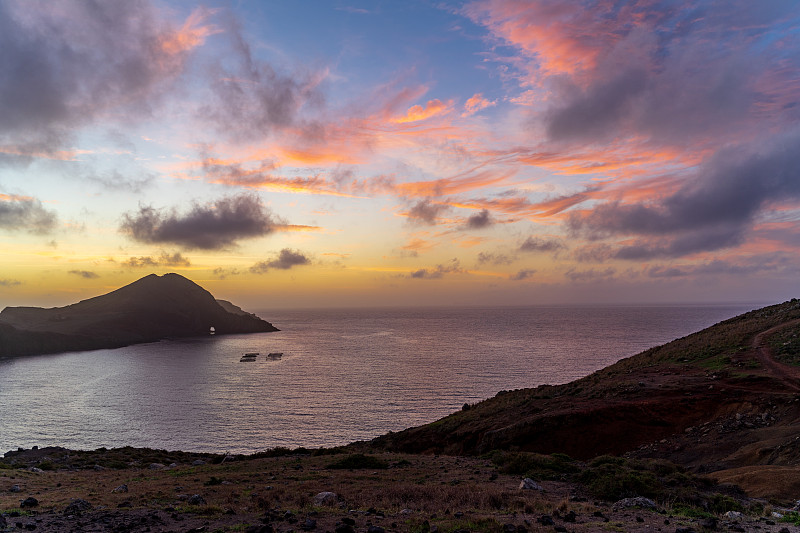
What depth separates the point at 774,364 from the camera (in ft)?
127

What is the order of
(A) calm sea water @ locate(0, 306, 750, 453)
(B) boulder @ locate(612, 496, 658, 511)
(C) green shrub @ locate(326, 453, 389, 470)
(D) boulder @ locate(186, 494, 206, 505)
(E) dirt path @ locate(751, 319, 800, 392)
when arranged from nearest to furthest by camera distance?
(B) boulder @ locate(612, 496, 658, 511), (D) boulder @ locate(186, 494, 206, 505), (C) green shrub @ locate(326, 453, 389, 470), (E) dirt path @ locate(751, 319, 800, 392), (A) calm sea water @ locate(0, 306, 750, 453)

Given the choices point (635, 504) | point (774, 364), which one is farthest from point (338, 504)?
point (774, 364)

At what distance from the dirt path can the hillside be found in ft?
0.24

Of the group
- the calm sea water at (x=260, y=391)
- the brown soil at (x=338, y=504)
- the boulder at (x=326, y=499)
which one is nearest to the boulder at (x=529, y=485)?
the brown soil at (x=338, y=504)

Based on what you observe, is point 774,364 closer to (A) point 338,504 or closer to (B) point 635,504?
(B) point 635,504

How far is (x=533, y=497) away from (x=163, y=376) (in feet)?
343

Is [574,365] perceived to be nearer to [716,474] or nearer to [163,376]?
[716,474]

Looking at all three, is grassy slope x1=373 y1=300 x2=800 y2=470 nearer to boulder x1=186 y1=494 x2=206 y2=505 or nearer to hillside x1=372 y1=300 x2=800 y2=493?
hillside x1=372 y1=300 x2=800 y2=493

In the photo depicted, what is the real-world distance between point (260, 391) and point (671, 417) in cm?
6740

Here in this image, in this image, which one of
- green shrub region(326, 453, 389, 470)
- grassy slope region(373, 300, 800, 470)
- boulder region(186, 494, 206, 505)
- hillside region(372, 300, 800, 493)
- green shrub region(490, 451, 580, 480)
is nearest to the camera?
boulder region(186, 494, 206, 505)

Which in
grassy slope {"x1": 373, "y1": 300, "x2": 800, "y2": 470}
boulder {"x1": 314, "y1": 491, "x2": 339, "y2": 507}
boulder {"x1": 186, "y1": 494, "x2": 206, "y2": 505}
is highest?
boulder {"x1": 186, "y1": 494, "x2": 206, "y2": 505}

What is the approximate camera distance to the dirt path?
33041mm

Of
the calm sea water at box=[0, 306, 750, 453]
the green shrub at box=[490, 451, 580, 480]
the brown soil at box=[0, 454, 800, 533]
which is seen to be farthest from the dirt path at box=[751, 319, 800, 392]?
the calm sea water at box=[0, 306, 750, 453]

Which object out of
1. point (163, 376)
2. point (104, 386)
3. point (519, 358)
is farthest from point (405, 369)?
point (104, 386)
